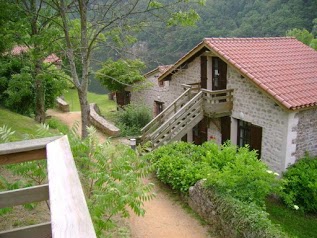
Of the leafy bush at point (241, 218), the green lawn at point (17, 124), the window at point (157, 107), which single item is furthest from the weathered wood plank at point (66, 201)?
the window at point (157, 107)

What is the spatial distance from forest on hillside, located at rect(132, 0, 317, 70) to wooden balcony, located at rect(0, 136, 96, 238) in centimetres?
3247

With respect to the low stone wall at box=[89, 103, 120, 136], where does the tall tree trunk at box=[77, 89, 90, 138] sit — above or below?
above

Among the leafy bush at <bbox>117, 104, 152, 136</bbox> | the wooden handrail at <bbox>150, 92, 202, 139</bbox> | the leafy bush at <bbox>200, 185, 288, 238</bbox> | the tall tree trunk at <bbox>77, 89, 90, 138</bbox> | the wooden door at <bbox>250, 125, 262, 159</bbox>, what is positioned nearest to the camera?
the leafy bush at <bbox>200, 185, 288, 238</bbox>

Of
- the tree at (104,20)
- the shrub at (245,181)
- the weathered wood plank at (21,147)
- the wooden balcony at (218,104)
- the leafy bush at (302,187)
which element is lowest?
the leafy bush at (302,187)

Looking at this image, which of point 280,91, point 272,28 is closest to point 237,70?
point 280,91

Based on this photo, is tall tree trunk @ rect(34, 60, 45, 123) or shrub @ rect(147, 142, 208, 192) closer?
shrub @ rect(147, 142, 208, 192)

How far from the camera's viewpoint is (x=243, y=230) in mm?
6414

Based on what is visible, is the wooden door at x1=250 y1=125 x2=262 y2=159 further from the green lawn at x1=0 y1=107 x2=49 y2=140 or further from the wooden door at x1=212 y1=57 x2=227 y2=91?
the green lawn at x1=0 y1=107 x2=49 y2=140

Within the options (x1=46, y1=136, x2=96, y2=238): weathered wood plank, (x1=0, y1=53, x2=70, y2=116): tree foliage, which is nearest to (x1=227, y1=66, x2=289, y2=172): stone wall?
(x1=0, y1=53, x2=70, y2=116): tree foliage

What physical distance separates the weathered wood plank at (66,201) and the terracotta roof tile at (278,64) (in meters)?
9.08

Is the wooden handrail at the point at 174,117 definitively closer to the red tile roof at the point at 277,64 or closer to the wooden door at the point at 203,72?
the wooden door at the point at 203,72

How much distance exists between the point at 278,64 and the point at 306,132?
3294 mm

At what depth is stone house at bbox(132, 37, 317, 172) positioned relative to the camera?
34.3ft

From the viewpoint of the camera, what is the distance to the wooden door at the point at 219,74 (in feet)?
43.0
